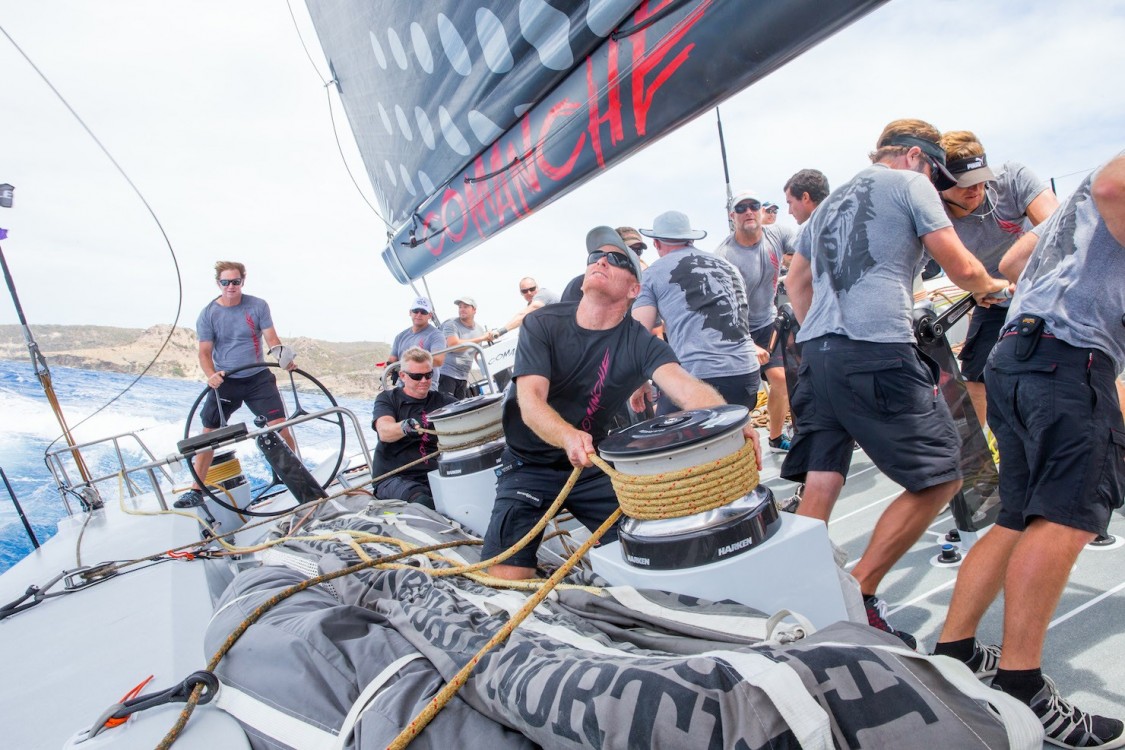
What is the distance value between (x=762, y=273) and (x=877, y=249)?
194cm

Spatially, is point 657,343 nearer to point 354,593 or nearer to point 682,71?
point 682,71

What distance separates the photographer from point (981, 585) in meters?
1.45

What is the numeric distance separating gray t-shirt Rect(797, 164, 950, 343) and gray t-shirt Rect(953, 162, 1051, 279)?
644 millimetres

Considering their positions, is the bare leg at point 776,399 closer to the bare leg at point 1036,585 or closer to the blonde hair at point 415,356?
the blonde hair at point 415,356

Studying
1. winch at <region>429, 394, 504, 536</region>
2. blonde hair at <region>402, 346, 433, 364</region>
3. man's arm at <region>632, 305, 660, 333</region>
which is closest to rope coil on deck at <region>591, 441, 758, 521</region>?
winch at <region>429, 394, 504, 536</region>

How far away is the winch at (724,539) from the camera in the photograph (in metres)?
1.07

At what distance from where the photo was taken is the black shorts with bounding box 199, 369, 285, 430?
11.7 ft

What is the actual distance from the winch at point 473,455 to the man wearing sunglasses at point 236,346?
1.70 metres

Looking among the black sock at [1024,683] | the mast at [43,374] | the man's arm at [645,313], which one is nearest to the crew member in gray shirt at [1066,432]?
the black sock at [1024,683]

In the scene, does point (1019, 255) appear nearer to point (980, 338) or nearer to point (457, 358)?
point (980, 338)

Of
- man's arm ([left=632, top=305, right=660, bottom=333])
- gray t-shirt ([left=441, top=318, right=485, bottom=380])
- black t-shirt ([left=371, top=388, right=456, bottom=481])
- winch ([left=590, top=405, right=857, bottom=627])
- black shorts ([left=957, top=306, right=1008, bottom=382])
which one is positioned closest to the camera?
winch ([left=590, top=405, right=857, bottom=627])

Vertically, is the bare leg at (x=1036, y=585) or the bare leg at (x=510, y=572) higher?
the bare leg at (x=510, y=572)

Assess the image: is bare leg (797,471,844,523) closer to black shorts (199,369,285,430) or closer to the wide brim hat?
the wide brim hat

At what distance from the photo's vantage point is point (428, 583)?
1.41 m
